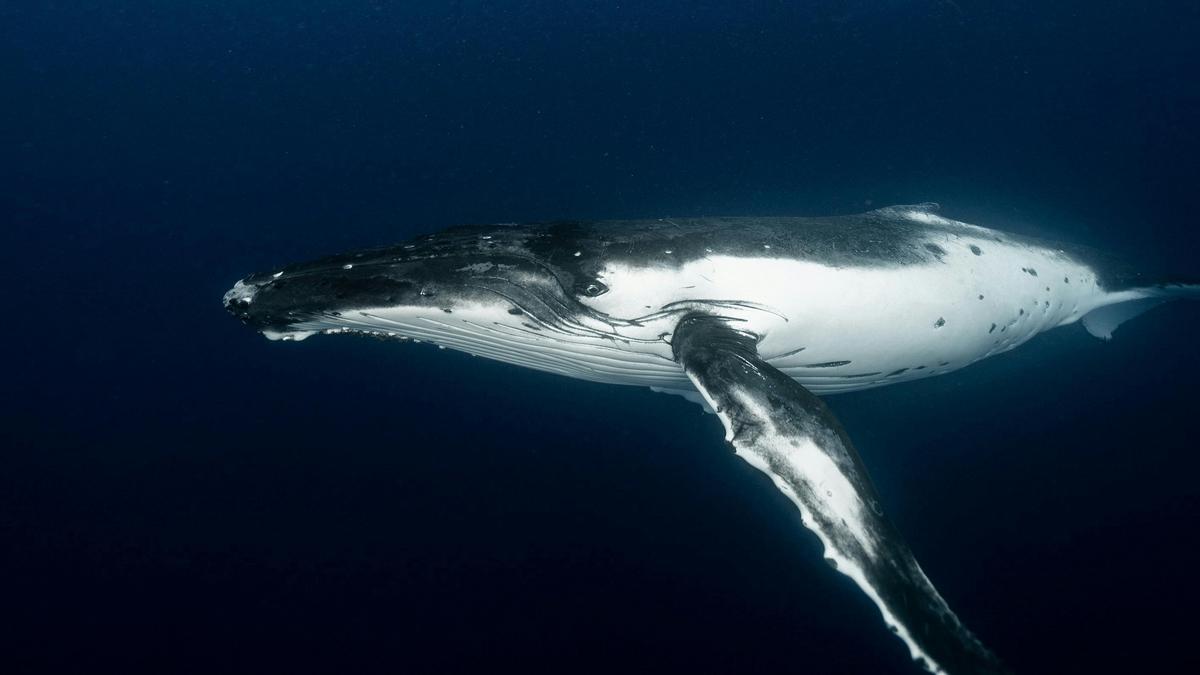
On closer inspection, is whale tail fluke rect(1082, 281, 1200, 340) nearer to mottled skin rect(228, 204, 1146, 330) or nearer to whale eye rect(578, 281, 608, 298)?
mottled skin rect(228, 204, 1146, 330)

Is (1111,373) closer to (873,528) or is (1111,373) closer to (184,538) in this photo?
(873,528)

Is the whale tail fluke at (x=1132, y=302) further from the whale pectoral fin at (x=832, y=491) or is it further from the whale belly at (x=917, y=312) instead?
the whale pectoral fin at (x=832, y=491)

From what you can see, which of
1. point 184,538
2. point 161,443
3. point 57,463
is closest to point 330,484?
point 184,538

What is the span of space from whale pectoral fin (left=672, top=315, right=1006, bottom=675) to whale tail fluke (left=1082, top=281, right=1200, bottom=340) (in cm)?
701

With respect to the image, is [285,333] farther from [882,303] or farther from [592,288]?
[882,303]

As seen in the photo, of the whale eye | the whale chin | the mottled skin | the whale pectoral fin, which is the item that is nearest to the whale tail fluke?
the mottled skin

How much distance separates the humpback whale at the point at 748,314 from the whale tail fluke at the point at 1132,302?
9.03 feet

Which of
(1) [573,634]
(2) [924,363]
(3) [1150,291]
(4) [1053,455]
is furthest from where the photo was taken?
(4) [1053,455]

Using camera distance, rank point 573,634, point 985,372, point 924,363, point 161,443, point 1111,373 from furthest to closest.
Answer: point 161,443
point 1111,373
point 985,372
point 573,634
point 924,363

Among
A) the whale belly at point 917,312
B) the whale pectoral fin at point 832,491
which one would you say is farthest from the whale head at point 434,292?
the whale belly at point 917,312

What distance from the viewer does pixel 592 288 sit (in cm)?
400

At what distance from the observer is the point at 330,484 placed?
1214 cm

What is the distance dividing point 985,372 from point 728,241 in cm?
865

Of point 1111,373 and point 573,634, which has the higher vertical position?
point 1111,373
